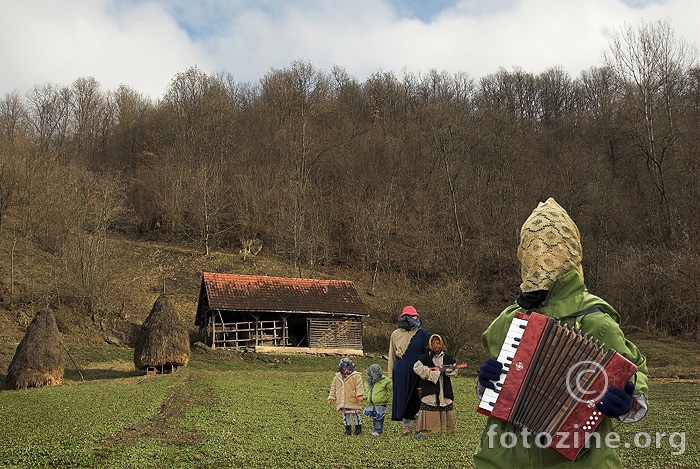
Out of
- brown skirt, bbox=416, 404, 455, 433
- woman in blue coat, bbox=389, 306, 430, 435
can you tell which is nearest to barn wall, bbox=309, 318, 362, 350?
woman in blue coat, bbox=389, 306, 430, 435

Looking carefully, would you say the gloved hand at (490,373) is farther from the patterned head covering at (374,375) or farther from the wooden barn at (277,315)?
the wooden barn at (277,315)

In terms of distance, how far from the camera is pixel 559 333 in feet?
12.6

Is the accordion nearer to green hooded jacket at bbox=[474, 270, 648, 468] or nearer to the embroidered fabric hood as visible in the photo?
green hooded jacket at bbox=[474, 270, 648, 468]

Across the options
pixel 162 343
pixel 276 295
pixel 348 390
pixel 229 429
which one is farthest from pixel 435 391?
pixel 276 295

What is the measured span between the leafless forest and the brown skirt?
30.1 meters

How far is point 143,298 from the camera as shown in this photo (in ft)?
139

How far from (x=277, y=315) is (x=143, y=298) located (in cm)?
1062

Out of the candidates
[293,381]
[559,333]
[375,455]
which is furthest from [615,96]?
[559,333]

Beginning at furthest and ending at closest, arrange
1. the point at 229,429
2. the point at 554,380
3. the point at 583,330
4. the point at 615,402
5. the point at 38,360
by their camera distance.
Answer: the point at 38,360 < the point at 229,429 < the point at 583,330 < the point at 554,380 < the point at 615,402

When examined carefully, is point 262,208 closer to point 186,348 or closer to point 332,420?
point 186,348

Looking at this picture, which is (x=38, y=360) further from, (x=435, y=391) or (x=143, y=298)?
(x=143, y=298)

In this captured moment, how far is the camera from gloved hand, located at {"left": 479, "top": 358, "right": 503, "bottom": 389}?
402 cm

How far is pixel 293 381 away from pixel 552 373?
21.5 metres

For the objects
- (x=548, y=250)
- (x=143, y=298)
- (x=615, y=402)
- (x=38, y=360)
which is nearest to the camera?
(x=615, y=402)
